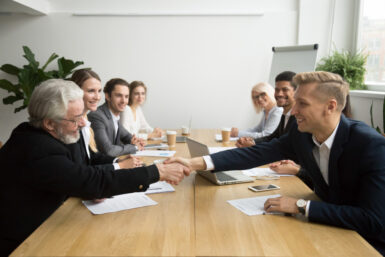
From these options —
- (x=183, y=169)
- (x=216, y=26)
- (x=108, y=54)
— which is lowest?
(x=183, y=169)

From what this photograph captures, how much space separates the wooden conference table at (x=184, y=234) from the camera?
1.20 m

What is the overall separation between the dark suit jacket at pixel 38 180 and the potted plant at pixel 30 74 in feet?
12.5

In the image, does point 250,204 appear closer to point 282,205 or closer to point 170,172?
point 282,205

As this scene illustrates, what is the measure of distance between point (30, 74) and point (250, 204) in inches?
178

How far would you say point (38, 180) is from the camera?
4.80 feet

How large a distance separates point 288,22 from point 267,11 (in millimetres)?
371

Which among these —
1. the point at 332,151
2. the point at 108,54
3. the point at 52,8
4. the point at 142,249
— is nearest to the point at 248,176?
the point at 332,151

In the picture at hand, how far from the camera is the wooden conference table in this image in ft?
3.94

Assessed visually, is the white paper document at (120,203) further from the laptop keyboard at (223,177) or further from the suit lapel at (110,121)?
the suit lapel at (110,121)

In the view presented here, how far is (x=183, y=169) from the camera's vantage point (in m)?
1.90

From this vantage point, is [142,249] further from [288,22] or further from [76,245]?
[288,22]

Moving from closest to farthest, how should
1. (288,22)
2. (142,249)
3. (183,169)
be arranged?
(142,249)
(183,169)
(288,22)

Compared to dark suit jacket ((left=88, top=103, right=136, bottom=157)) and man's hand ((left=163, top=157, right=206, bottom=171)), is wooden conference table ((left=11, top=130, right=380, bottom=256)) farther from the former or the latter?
dark suit jacket ((left=88, top=103, right=136, bottom=157))

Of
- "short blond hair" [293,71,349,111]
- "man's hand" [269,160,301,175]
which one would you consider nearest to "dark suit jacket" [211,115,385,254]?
"short blond hair" [293,71,349,111]
